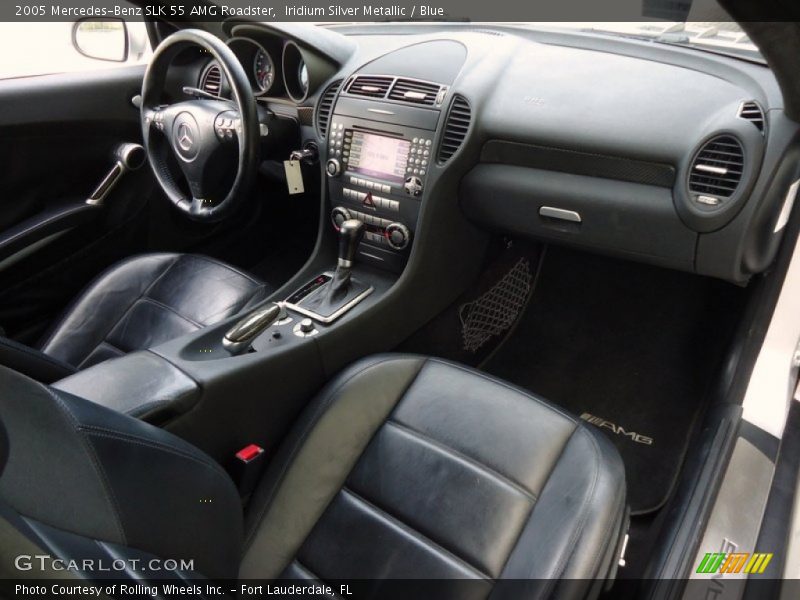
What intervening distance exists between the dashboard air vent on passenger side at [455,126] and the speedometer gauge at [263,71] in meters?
0.65

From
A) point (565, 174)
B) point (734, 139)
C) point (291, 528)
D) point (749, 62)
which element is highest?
point (749, 62)

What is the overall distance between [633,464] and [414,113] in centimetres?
100

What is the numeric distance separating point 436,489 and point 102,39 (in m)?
1.74

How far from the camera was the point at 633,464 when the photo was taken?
1.57 metres

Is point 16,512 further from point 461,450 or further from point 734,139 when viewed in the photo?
point 734,139

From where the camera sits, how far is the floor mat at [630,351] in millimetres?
1613

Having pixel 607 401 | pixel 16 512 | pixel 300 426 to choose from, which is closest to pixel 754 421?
pixel 607 401

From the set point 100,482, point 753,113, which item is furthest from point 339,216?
point 100,482

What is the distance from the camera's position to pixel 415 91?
4.91 ft

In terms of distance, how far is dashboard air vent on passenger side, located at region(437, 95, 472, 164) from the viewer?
1435 millimetres

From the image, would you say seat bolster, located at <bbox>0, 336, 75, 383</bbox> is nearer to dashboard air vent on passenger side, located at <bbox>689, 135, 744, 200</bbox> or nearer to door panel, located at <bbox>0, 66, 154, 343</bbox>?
door panel, located at <bbox>0, 66, 154, 343</bbox>

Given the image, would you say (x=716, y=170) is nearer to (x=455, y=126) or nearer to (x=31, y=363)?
(x=455, y=126)

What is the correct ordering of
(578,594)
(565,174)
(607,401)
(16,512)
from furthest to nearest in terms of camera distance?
(607,401) < (565,174) < (578,594) < (16,512)

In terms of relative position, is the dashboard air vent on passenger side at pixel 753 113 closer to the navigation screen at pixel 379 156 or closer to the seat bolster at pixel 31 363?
the navigation screen at pixel 379 156
